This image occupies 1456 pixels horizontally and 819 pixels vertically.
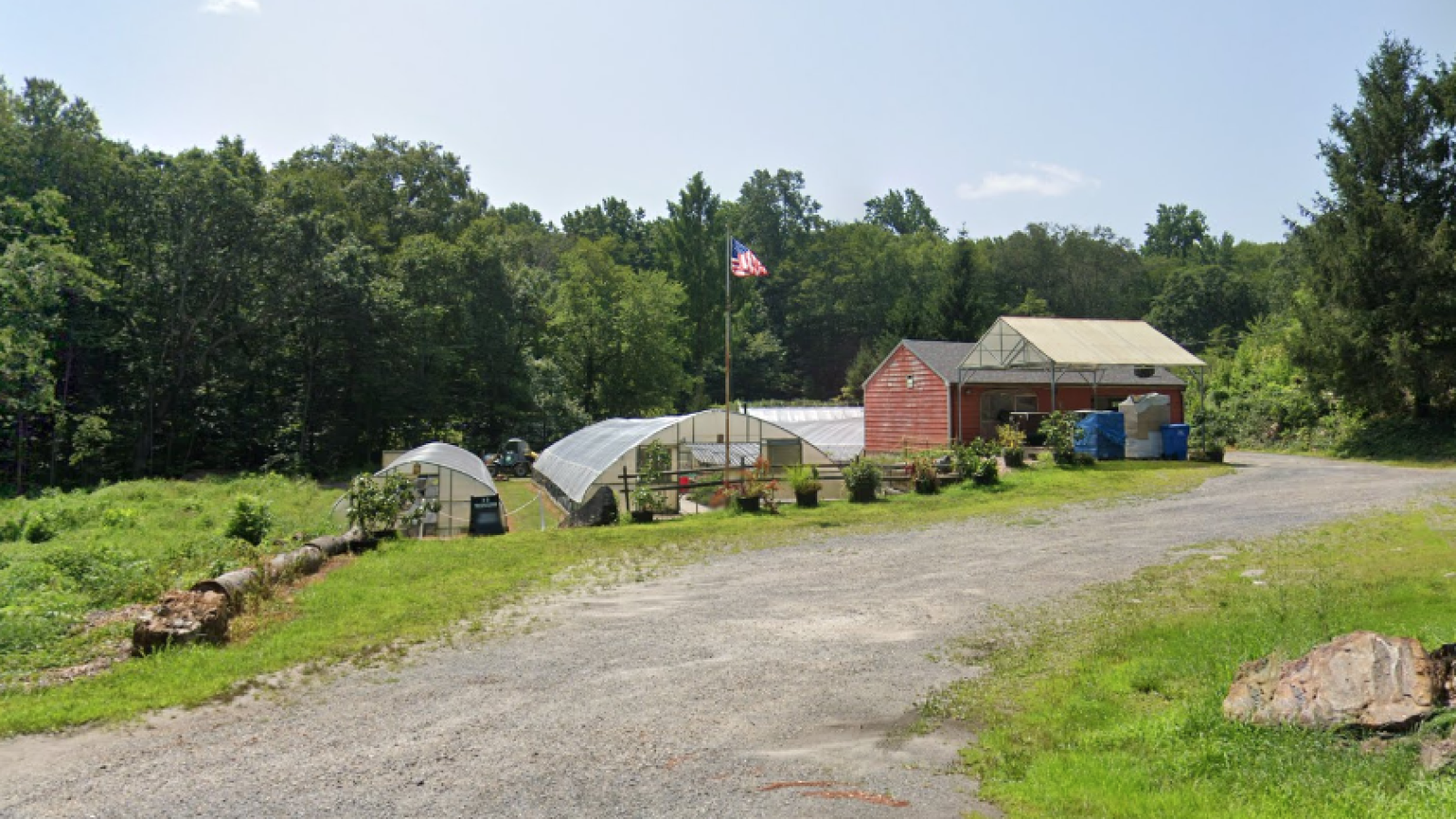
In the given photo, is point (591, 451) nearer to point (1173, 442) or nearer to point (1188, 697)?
point (1173, 442)

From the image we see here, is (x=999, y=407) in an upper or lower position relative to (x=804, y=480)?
upper

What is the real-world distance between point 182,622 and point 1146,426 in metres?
26.4

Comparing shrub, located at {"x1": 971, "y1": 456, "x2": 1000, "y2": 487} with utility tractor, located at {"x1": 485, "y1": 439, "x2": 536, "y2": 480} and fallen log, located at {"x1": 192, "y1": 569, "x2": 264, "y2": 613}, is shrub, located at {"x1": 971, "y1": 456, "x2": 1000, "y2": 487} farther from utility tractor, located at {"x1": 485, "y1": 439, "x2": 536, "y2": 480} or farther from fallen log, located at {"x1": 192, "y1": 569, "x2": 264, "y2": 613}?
utility tractor, located at {"x1": 485, "y1": 439, "x2": 536, "y2": 480}

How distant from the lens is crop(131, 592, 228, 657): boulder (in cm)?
845

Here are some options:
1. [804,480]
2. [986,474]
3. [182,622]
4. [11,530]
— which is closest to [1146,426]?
[986,474]

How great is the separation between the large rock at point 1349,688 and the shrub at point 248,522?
14.1 m

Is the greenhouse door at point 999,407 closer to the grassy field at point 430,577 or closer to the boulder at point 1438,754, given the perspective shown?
the grassy field at point 430,577

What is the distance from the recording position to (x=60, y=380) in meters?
31.5

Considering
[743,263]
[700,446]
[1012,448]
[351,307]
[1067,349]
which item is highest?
[351,307]

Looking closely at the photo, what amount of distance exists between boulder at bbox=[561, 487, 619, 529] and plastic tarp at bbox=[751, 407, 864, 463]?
48.3 ft

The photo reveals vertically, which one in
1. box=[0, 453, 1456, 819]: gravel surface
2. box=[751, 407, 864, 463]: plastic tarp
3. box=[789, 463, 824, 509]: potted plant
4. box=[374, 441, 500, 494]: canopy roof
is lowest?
box=[0, 453, 1456, 819]: gravel surface

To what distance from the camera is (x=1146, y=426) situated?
2753 centimetres

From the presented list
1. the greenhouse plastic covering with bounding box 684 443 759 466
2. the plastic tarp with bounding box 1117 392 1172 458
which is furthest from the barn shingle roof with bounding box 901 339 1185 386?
the greenhouse plastic covering with bounding box 684 443 759 466

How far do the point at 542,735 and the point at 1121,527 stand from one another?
41.4 feet
